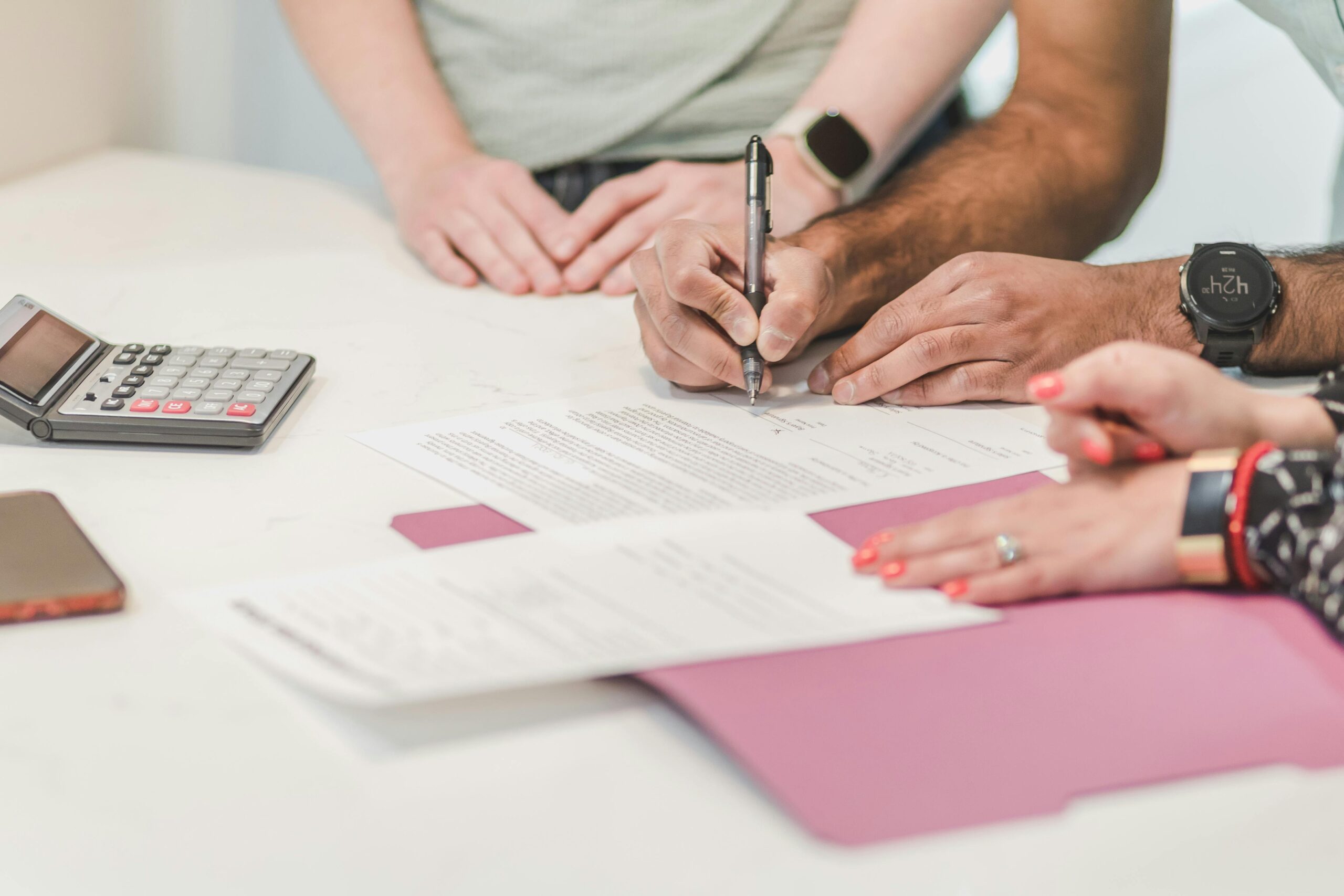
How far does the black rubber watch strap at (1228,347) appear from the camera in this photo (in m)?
0.93

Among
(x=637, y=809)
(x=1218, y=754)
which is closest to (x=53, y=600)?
(x=637, y=809)

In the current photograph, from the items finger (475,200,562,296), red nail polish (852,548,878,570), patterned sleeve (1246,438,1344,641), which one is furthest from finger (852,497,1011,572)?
finger (475,200,562,296)

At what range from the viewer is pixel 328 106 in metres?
2.41

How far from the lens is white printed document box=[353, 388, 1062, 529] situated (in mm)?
744

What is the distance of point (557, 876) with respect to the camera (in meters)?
0.45

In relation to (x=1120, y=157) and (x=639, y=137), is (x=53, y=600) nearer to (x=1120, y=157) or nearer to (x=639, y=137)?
(x=639, y=137)

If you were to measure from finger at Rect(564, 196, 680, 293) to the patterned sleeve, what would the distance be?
770 millimetres

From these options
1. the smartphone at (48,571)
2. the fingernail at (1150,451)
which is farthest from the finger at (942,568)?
the smartphone at (48,571)

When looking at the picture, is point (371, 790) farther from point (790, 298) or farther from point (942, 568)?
point (790, 298)

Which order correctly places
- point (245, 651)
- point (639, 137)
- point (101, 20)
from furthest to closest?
point (101, 20)
point (639, 137)
point (245, 651)

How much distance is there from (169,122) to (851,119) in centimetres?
122

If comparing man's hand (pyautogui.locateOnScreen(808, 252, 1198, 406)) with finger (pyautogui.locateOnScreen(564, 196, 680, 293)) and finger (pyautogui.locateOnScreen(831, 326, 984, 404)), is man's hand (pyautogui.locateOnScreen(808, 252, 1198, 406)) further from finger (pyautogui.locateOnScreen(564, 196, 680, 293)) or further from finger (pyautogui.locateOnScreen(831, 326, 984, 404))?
finger (pyautogui.locateOnScreen(564, 196, 680, 293))

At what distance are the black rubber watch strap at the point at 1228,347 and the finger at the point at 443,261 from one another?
2.35 feet

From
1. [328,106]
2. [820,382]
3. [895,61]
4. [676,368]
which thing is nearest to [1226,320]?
[820,382]
